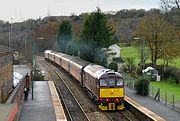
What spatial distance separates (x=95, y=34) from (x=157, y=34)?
9.62 metres

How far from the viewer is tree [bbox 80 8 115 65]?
191 feet

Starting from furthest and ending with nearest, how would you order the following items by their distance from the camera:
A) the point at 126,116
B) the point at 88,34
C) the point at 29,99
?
1. the point at 88,34
2. the point at 29,99
3. the point at 126,116

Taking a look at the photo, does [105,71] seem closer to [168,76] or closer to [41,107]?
[41,107]

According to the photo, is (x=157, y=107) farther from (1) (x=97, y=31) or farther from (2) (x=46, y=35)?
(2) (x=46, y=35)

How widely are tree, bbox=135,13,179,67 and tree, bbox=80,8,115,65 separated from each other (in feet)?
16.6

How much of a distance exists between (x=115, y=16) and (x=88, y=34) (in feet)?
283

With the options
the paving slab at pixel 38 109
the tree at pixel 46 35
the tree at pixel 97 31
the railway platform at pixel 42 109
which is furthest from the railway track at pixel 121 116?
the tree at pixel 46 35

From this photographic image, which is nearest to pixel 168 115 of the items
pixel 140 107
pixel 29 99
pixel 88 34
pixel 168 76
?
pixel 140 107

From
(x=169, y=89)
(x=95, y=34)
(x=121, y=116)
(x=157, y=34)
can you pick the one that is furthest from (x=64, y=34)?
(x=121, y=116)

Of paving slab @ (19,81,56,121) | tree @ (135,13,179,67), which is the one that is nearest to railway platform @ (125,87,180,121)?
paving slab @ (19,81,56,121)

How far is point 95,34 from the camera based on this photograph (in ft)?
193

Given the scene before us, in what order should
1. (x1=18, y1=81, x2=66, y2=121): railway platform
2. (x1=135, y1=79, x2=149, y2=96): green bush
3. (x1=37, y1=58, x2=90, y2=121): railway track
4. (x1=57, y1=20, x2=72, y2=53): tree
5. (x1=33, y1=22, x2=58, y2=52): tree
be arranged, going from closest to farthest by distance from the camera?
1. (x1=18, y1=81, x2=66, y2=121): railway platform
2. (x1=37, y1=58, x2=90, y2=121): railway track
3. (x1=135, y1=79, x2=149, y2=96): green bush
4. (x1=57, y1=20, x2=72, y2=53): tree
5. (x1=33, y1=22, x2=58, y2=52): tree

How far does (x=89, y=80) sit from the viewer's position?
31391 mm

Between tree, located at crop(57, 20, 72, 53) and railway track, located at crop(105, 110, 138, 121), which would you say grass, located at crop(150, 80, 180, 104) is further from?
tree, located at crop(57, 20, 72, 53)
